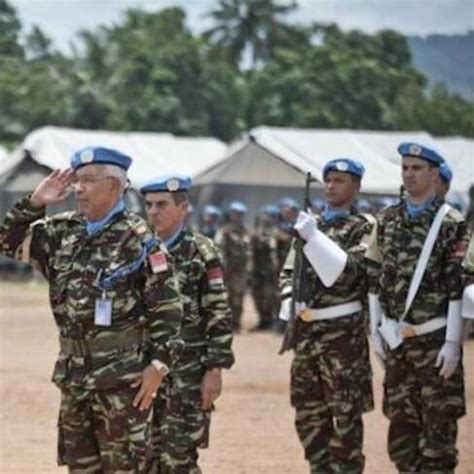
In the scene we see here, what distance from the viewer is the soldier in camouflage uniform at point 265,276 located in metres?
22.3

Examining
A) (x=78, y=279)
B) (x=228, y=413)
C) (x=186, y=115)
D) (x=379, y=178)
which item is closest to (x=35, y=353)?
(x=228, y=413)

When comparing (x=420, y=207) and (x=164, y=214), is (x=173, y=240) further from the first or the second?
(x=420, y=207)

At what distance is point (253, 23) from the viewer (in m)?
73.6

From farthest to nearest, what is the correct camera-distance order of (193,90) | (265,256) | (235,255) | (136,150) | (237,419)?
(193,90) → (136,150) → (265,256) → (235,255) → (237,419)

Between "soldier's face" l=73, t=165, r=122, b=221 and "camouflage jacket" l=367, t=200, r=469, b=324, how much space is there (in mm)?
2126

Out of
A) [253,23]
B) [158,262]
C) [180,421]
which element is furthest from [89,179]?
[253,23]

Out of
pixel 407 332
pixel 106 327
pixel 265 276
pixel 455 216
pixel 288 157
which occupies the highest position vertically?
pixel 288 157

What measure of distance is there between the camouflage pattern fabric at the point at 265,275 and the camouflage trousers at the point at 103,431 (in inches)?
609

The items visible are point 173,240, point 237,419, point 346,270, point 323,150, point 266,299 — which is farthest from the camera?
point 323,150

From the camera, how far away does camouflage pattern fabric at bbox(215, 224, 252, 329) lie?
21625mm

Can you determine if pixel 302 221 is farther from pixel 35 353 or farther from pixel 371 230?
pixel 35 353

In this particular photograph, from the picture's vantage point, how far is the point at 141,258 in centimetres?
667

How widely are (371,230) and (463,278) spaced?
0.78 metres

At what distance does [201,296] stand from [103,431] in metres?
1.51
